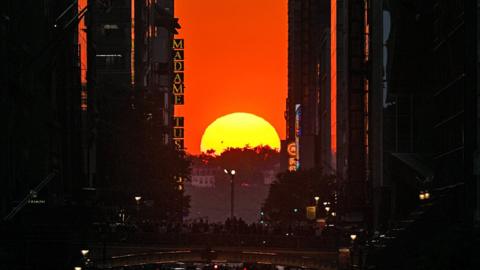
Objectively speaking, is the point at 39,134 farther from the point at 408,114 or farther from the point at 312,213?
the point at 312,213

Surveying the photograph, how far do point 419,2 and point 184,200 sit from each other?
102 m

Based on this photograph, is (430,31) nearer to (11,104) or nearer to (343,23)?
(11,104)

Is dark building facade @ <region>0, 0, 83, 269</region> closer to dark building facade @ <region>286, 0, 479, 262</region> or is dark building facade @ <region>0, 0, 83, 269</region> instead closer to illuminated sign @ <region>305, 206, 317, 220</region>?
dark building facade @ <region>286, 0, 479, 262</region>

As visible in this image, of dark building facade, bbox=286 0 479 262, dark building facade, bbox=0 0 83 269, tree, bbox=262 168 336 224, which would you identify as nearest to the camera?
dark building facade, bbox=286 0 479 262

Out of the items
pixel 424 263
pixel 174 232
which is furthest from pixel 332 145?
pixel 424 263

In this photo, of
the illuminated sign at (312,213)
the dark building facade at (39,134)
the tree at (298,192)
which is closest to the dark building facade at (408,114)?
the illuminated sign at (312,213)

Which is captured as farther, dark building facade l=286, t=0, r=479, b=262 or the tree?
the tree

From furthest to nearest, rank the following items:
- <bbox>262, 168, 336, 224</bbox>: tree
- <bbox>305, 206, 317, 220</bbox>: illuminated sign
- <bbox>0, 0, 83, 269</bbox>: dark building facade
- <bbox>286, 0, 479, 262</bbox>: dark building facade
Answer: <bbox>262, 168, 336, 224</bbox>: tree < <bbox>305, 206, 317, 220</bbox>: illuminated sign < <bbox>0, 0, 83, 269</bbox>: dark building facade < <bbox>286, 0, 479, 262</bbox>: dark building facade

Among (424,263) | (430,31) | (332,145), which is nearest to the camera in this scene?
(424,263)

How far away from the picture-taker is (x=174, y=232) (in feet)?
402

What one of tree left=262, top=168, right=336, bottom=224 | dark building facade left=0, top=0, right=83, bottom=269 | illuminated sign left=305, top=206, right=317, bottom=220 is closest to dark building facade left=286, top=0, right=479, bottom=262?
illuminated sign left=305, top=206, right=317, bottom=220

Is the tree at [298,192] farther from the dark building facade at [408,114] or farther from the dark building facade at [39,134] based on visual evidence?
the dark building facade at [39,134]

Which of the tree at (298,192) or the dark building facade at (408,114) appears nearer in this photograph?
the dark building facade at (408,114)

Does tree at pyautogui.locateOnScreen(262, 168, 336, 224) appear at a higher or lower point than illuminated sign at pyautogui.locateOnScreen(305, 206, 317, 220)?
higher
